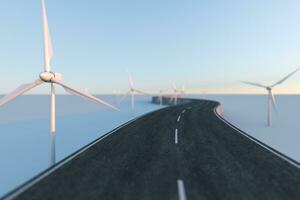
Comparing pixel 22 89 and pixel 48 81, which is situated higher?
pixel 48 81

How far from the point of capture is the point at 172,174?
784cm

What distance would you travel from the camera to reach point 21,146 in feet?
61.6

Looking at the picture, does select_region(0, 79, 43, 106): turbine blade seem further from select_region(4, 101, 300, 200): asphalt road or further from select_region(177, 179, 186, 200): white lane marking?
select_region(177, 179, 186, 200): white lane marking

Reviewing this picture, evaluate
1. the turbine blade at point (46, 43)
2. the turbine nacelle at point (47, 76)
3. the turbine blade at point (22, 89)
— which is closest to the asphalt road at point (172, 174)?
the turbine nacelle at point (47, 76)

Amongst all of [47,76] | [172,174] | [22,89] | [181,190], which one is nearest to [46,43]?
[47,76]

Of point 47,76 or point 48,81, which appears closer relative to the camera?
point 47,76

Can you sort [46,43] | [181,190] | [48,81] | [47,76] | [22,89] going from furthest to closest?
→ 1. [46,43]
2. [48,81]
3. [47,76]
4. [22,89]
5. [181,190]

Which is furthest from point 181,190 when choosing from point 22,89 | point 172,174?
point 22,89

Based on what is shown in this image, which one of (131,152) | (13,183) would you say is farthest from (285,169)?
(13,183)

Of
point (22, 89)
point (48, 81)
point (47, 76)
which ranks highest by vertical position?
point (47, 76)

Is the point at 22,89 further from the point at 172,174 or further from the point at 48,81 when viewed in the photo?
the point at 172,174

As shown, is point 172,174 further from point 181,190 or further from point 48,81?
point 48,81

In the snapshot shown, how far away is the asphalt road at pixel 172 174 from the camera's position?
21.3 ft

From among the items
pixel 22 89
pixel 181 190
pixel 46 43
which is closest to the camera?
pixel 181 190
